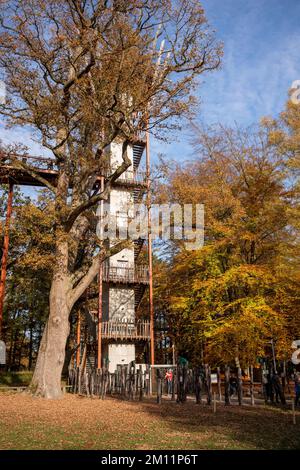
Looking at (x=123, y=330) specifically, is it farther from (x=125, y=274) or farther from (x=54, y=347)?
(x=54, y=347)

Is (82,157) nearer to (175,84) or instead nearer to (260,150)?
(175,84)

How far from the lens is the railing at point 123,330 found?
24406mm

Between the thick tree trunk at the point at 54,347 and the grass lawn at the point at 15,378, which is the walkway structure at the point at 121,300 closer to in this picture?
the grass lawn at the point at 15,378

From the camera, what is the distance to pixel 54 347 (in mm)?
16484

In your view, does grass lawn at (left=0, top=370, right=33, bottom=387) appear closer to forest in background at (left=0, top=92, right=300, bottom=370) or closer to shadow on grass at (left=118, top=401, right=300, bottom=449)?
forest in background at (left=0, top=92, right=300, bottom=370)

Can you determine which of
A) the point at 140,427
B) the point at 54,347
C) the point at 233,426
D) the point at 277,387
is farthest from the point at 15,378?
the point at 233,426

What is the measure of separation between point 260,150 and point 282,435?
50.4 ft

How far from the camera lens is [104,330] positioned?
24.5m

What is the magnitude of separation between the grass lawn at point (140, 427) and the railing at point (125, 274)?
11529 millimetres

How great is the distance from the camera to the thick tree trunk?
52.6 feet

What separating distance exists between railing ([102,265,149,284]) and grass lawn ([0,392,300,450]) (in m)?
11.5

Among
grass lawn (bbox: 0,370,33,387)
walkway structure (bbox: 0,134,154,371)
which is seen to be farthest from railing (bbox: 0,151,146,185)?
grass lawn (bbox: 0,370,33,387)

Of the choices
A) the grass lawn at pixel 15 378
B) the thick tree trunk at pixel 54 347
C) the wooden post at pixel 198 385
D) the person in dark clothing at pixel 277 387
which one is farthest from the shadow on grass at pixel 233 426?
the grass lawn at pixel 15 378

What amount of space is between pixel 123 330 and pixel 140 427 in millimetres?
15668
